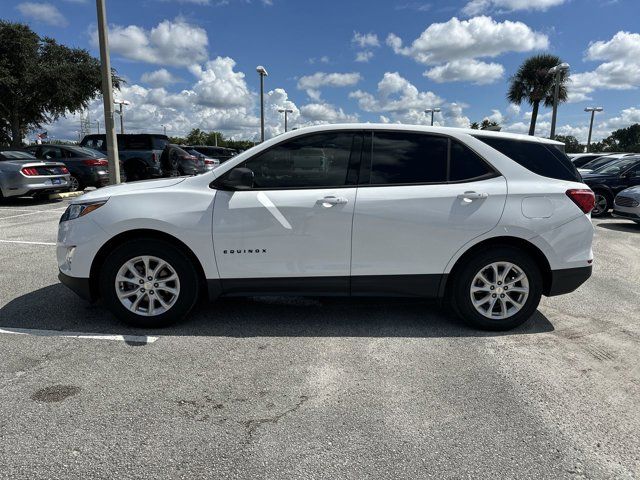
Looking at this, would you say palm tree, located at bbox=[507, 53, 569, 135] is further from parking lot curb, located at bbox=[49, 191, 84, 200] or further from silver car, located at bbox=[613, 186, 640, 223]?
parking lot curb, located at bbox=[49, 191, 84, 200]

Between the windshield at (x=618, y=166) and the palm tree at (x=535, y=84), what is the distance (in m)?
22.5

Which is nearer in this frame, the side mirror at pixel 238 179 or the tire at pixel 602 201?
the side mirror at pixel 238 179

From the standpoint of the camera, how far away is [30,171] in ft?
38.4

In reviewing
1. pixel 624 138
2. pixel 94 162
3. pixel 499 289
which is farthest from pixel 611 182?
pixel 624 138

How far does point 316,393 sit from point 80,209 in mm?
2525

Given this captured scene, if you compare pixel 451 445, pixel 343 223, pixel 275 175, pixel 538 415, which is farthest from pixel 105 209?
pixel 538 415

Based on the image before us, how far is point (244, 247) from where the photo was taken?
3820mm

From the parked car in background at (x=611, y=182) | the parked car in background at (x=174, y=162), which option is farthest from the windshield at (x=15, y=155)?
the parked car in background at (x=611, y=182)

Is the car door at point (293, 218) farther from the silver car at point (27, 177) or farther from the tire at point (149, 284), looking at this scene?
the silver car at point (27, 177)

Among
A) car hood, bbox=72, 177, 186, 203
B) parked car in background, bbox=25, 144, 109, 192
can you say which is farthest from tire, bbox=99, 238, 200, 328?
parked car in background, bbox=25, 144, 109, 192

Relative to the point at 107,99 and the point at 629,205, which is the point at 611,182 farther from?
the point at 107,99

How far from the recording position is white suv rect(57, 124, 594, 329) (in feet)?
12.5

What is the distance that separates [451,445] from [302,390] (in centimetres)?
99

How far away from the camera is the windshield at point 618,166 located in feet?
41.4
